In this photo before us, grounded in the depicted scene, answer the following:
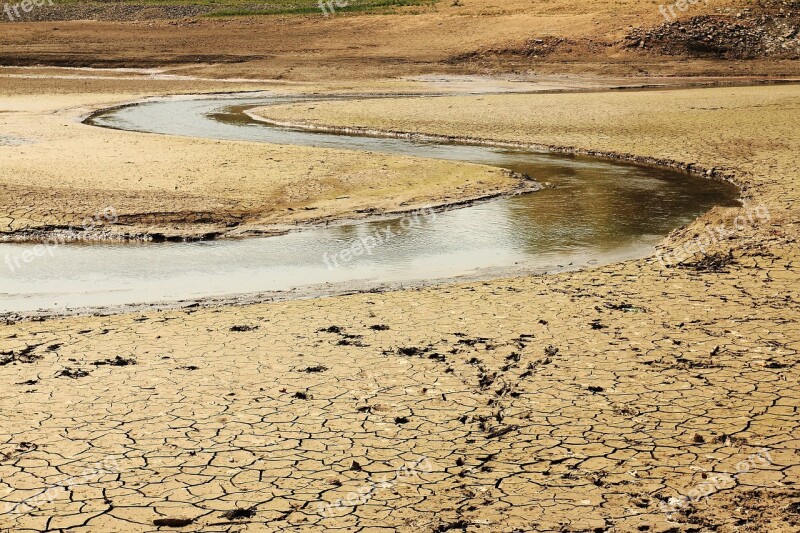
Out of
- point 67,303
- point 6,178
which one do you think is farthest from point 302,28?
point 67,303

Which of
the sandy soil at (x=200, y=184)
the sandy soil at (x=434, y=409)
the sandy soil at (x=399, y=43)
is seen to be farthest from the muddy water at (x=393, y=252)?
the sandy soil at (x=399, y=43)

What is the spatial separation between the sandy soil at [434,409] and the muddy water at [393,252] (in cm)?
101

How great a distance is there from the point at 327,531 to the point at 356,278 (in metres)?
5.74

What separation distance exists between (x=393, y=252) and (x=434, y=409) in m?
5.38

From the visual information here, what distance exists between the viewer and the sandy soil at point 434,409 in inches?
201

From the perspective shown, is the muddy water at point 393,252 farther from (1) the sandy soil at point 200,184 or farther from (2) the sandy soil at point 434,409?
(2) the sandy soil at point 434,409

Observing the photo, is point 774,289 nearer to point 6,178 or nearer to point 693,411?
point 693,411

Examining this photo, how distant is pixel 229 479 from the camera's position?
17.9ft

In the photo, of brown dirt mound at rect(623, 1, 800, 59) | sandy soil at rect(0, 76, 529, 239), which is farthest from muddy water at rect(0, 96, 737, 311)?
brown dirt mound at rect(623, 1, 800, 59)

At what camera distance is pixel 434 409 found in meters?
6.42

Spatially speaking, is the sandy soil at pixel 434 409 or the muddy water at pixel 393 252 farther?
the muddy water at pixel 393 252

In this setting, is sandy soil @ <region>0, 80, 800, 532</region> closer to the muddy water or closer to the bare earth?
the bare earth

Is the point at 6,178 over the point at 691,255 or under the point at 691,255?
→ over

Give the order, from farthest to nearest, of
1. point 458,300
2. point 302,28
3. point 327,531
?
point 302,28
point 458,300
point 327,531
